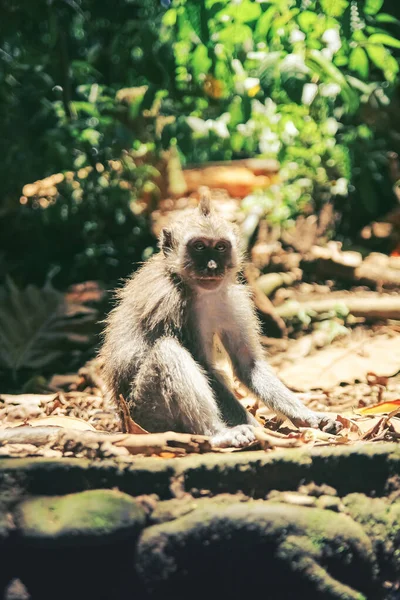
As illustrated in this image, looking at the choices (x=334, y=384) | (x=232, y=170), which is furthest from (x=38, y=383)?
(x=232, y=170)

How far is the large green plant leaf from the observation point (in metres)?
7.41

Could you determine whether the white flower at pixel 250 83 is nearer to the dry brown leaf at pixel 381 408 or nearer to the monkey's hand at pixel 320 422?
the dry brown leaf at pixel 381 408

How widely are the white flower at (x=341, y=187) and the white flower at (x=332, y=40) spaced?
102 inches

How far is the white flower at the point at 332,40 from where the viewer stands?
662 cm

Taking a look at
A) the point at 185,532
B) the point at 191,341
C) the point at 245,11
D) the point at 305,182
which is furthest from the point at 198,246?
the point at 305,182

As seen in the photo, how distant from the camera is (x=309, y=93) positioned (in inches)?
316

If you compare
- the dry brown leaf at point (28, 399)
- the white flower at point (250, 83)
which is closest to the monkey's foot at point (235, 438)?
the dry brown leaf at point (28, 399)

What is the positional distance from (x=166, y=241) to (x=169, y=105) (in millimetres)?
3514

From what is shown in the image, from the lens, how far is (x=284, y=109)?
26.1 ft

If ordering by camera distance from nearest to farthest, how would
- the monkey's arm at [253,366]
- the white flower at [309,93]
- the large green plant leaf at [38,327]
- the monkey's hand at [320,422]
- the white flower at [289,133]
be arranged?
the monkey's hand at [320,422]
the monkey's arm at [253,366]
the large green plant leaf at [38,327]
the white flower at [309,93]
the white flower at [289,133]

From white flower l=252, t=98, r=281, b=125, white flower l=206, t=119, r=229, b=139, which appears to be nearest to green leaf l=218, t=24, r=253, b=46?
white flower l=206, t=119, r=229, b=139

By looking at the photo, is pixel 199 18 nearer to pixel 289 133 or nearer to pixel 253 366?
pixel 253 366

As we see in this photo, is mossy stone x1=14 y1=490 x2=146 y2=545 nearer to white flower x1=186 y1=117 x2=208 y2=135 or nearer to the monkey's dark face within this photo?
the monkey's dark face

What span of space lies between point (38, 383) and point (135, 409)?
8.61ft
